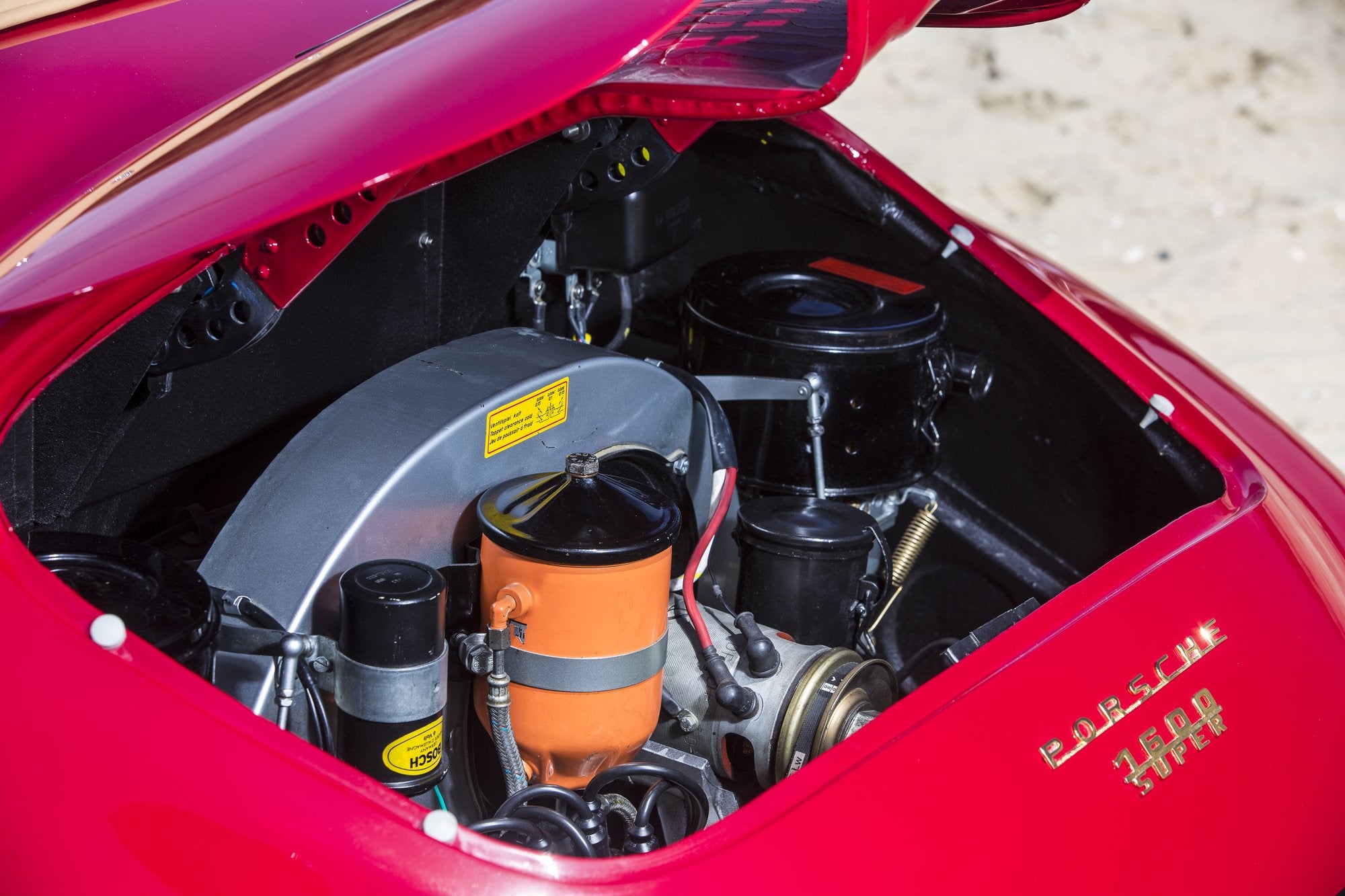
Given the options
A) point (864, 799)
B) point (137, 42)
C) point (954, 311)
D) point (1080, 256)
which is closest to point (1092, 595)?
point (864, 799)

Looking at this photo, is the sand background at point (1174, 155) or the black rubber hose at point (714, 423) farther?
the sand background at point (1174, 155)

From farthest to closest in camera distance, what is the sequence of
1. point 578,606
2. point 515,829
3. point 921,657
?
point 921,657
point 578,606
point 515,829

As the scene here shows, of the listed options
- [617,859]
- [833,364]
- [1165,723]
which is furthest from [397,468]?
[1165,723]

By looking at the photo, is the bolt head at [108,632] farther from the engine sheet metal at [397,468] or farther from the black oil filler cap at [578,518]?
the black oil filler cap at [578,518]

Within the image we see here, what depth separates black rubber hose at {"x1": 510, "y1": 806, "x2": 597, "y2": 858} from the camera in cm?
113

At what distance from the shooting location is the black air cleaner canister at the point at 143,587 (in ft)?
3.62

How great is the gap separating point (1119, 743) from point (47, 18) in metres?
1.42

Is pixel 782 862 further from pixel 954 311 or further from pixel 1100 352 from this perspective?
pixel 954 311

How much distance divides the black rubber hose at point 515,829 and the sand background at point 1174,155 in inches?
126

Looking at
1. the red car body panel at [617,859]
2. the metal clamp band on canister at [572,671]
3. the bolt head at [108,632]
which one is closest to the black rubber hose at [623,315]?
the red car body panel at [617,859]

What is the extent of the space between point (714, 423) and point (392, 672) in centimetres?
57

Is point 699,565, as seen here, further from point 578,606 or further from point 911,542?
point 911,542

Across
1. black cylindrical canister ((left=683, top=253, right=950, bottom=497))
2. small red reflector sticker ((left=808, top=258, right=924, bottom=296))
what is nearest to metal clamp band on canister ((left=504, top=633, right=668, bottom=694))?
black cylindrical canister ((left=683, top=253, right=950, bottom=497))

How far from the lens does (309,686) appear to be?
1.19 meters
